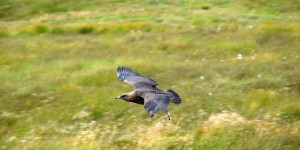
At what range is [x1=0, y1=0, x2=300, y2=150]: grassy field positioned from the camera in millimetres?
9703

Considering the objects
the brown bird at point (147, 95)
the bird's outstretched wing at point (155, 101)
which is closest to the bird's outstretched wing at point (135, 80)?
the brown bird at point (147, 95)

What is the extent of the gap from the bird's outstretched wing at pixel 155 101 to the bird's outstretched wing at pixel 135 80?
87 centimetres

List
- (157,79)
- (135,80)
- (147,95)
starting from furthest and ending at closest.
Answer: (157,79) < (135,80) < (147,95)

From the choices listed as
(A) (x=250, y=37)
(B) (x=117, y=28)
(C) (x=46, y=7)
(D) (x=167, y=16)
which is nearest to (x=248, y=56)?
(A) (x=250, y=37)

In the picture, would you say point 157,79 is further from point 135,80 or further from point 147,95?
point 147,95

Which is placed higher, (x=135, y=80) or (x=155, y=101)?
(x=155, y=101)

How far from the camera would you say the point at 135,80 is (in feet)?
33.4

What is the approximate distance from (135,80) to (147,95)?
→ 1.44 m

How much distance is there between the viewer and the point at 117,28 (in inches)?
858

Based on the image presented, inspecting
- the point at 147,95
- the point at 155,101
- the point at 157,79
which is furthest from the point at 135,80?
the point at 157,79

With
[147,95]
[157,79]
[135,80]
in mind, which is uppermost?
[147,95]

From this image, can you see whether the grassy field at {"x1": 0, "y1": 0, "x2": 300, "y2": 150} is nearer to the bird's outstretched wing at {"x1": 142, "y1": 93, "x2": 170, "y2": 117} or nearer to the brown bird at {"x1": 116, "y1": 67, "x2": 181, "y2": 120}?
the brown bird at {"x1": 116, "y1": 67, "x2": 181, "y2": 120}

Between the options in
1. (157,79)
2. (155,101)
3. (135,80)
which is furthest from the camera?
(157,79)

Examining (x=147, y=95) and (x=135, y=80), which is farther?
(x=135, y=80)
